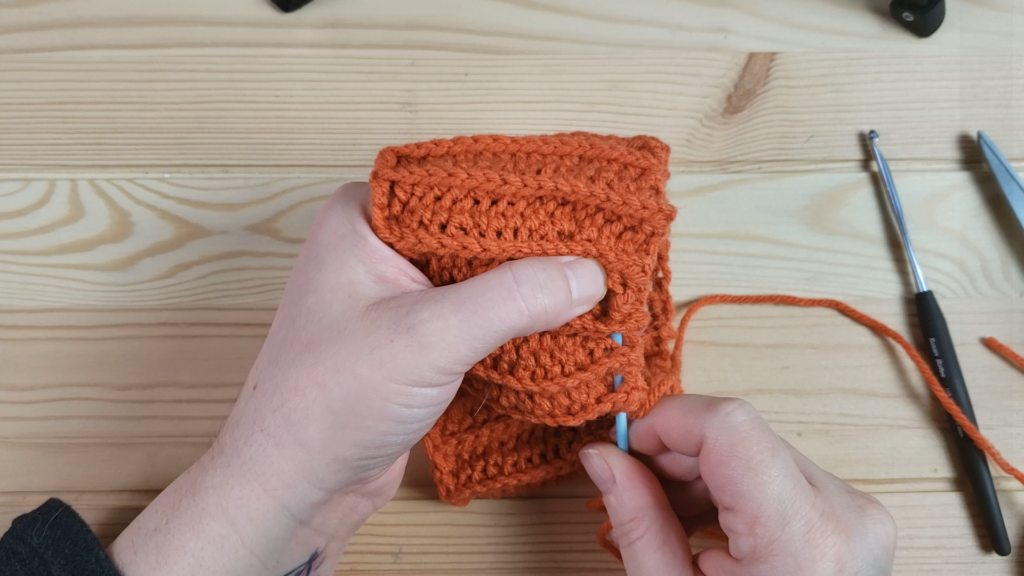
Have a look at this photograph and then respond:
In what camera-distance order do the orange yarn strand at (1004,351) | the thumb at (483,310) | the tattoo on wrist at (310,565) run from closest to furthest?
1. the thumb at (483,310)
2. the tattoo on wrist at (310,565)
3. the orange yarn strand at (1004,351)

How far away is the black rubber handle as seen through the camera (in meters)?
0.74

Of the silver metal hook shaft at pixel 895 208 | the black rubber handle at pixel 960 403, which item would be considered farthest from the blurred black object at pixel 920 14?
the black rubber handle at pixel 960 403

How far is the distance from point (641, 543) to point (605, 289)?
0.83 ft

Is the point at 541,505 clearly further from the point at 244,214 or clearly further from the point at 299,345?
the point at 244,214

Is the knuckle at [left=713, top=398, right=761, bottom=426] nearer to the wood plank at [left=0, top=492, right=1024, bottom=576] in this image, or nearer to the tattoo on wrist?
the wood plank at [left=0, top=492, right=1024, bottom=576]

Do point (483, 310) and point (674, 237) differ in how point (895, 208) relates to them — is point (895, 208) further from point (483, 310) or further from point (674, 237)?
point (483, 310)

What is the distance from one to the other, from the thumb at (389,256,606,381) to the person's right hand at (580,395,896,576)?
0.59 ft

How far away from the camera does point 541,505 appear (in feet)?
2.50

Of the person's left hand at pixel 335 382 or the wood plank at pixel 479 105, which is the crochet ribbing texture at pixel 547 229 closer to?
the person's left hand at pixel 335 382

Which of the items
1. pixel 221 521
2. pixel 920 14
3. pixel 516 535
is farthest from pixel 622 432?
pixel 920 14

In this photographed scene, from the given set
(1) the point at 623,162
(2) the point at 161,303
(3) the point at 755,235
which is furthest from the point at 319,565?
Answer: (3) the point at 755,235

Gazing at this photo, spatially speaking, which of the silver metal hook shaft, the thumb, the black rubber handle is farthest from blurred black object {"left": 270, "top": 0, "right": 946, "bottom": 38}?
the thumb

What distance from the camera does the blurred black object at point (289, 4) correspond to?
33.9 inches

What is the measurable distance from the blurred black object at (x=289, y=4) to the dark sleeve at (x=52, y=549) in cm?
67
